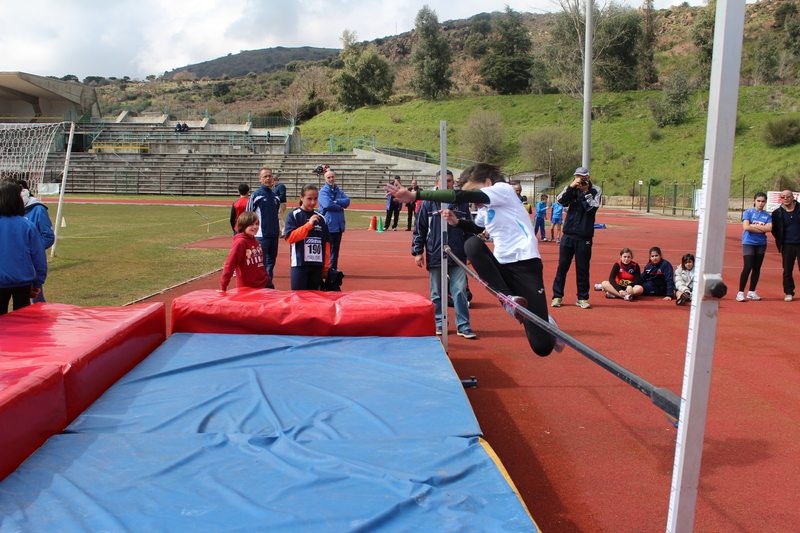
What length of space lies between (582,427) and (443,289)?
2.18m

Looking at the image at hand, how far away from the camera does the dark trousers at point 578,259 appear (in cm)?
862

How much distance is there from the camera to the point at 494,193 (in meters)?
4.50

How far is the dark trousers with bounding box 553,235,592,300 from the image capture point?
8.62 metres

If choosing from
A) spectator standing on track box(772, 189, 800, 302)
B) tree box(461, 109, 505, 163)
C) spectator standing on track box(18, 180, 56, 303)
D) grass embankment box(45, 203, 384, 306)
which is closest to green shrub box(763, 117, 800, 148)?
tree box(461, 109, 505, 163)

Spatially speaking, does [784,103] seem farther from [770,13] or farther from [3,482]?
[3,482]

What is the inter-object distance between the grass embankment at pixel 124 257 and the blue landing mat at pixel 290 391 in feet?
14.0

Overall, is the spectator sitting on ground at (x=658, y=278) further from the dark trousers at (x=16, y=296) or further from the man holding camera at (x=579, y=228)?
the dark trousers at (x=16, y=296)

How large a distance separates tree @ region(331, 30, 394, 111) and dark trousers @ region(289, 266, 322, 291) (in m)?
61.0

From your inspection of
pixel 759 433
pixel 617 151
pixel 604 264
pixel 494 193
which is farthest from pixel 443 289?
pixel 617 151

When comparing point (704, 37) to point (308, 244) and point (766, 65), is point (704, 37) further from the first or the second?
point (308, 244)

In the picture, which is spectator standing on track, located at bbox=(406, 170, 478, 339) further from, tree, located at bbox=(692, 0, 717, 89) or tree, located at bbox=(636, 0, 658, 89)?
tree, located at bbox=(636, 0, 658, 89)

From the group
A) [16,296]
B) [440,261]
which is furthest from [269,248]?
[16,296]

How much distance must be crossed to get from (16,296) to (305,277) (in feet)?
9.85

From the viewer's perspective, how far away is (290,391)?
4039 mm
